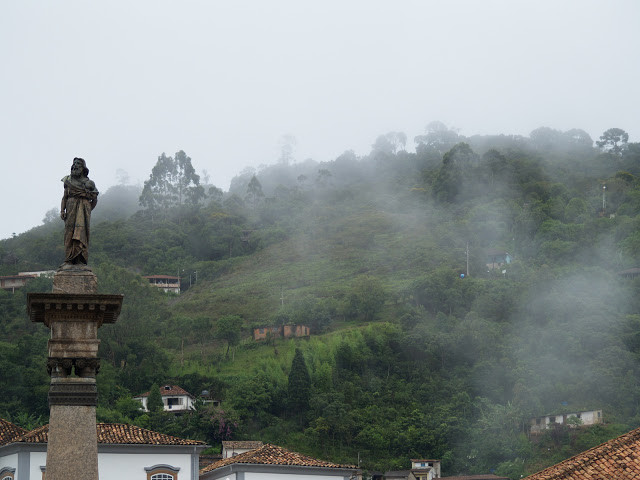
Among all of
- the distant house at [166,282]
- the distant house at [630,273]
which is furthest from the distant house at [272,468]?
the distant house at [166,282]

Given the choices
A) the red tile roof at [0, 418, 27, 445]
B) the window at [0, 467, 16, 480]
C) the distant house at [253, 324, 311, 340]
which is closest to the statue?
the window at [0, 467, 16, 480]

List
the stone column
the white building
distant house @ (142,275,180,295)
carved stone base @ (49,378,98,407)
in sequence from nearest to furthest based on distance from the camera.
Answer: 1. the stone column
2. carved stone base @ (49,378,98,407)
3. the white building
4. distant house @ (142,275,180,295)

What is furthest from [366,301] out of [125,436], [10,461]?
[10,461]

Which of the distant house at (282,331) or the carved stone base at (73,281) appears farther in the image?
the distant house at (282,331)

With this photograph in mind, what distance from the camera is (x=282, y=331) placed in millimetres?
94125

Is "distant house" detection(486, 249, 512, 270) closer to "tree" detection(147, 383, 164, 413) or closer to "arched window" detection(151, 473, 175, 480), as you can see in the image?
"tree" detection(147, 383, 164, 413)

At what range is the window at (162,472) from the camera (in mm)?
30719

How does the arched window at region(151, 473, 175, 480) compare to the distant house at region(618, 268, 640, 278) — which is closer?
the arched window at region(151, 473, 175, 480)

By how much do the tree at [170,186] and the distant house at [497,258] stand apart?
47.1 meters

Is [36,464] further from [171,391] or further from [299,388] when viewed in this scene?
[299,388]

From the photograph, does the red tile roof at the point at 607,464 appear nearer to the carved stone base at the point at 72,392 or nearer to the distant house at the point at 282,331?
the carved stone base at the point at 72,392

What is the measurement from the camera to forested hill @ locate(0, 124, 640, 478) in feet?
232

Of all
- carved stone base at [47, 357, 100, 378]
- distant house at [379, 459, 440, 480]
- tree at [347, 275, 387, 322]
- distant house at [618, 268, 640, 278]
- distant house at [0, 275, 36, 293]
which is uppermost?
distant house at [0, 275, 36, 293]

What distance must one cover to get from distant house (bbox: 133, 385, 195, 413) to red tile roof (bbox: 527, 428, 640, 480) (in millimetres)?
57579
